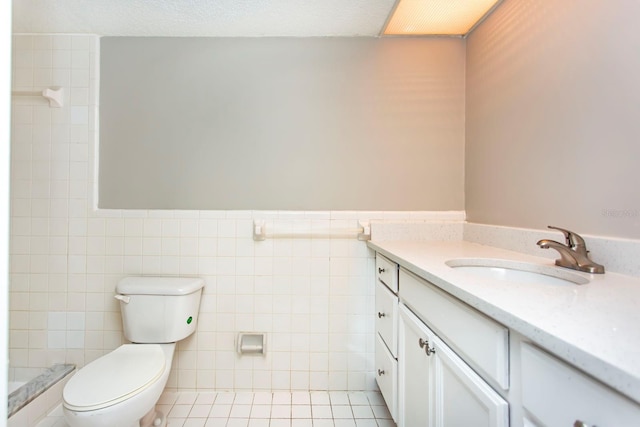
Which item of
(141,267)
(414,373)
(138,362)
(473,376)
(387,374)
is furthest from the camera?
(141,267)

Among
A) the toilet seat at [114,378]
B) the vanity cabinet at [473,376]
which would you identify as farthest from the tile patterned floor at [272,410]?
the toilet seat at [114,378]

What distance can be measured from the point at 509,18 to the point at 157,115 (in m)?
1.92

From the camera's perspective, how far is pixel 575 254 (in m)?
0.95

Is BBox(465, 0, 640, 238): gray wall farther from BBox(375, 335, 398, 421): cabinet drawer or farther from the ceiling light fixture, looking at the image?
BBox(375, 335, 398, 421): cabinet drawer

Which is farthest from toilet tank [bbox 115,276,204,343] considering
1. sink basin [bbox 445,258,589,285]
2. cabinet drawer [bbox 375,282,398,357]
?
sink basin [bbox 445,258,589,285]

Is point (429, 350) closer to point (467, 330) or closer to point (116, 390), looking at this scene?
point (467, 330)

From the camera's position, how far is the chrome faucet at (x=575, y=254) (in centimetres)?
91

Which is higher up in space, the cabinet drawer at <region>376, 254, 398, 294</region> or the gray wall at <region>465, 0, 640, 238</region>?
the gray wall at <region>465, 0, 640, 238</region>

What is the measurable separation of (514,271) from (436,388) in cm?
55

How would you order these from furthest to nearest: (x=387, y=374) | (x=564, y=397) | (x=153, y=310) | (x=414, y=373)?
(x=153, y=310)
(x=387, y=374)
(x=414, y=373)
(x=564, y=397)

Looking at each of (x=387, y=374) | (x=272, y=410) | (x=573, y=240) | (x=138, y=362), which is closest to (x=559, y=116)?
(x=573, y=240)

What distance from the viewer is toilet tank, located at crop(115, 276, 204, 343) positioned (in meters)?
1.52

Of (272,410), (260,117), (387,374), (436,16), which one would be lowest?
(272,410)

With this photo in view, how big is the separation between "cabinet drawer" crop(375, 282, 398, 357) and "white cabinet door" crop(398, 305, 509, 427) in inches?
3.0
